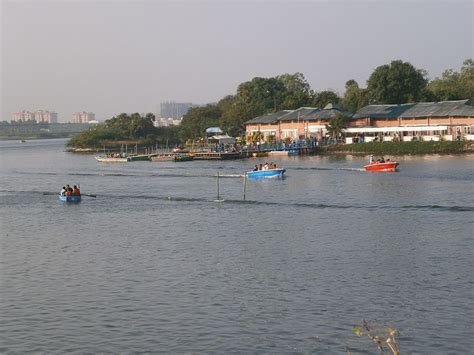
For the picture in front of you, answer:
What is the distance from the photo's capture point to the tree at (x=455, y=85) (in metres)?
104

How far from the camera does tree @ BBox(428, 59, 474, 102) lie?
341 ft

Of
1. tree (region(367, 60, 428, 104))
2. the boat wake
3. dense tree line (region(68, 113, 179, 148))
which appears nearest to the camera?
the boat wake

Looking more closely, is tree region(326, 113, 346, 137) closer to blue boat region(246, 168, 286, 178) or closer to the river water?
blue boat region(246, 168, 286, 178)

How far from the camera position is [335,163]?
248 feet

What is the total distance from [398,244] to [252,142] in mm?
71173

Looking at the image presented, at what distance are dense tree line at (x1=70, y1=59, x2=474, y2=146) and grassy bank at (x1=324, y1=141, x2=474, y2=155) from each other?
21.0ft

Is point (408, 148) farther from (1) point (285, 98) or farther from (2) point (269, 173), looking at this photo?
(1) point (285, 98)

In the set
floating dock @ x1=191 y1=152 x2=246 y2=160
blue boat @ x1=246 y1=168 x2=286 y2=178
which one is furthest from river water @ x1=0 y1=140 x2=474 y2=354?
floating dock @ x1=191 y1=152 x2=246 y2=160

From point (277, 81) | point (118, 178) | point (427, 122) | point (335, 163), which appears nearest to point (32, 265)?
point (118, 178)

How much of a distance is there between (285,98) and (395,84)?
25346mm

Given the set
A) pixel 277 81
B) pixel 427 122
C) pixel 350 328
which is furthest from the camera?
pixel 277 81

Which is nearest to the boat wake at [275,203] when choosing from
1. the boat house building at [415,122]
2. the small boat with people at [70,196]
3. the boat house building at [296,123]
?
the small boat with people at [70,196]

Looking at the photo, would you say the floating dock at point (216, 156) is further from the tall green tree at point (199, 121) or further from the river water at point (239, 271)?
the river water at point (239, 271)

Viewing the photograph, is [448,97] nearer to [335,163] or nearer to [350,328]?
[335,163]
